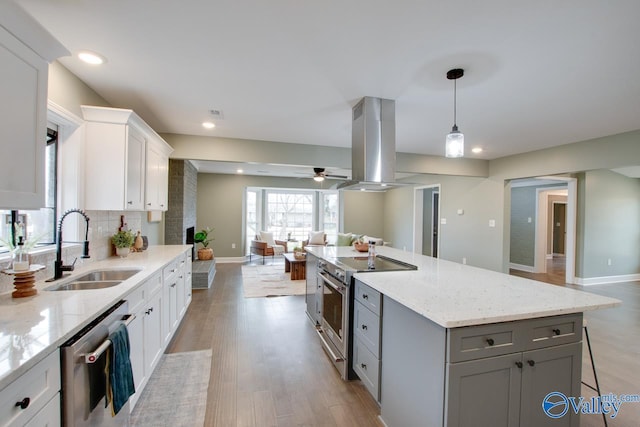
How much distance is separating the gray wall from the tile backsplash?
777 centimetres

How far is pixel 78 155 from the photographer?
93.0 inches

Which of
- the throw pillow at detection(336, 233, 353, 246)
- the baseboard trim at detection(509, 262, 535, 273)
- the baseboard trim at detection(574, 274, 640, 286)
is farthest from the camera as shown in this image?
the baseboard trim at detection(509, 262, 535, 273)

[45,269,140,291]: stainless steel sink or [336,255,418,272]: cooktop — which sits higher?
[336,255,418,272]: cooktop

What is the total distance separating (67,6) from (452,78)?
2.52m

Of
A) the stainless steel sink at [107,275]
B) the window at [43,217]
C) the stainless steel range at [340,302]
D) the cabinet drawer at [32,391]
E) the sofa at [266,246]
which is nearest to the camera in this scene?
the cabinet drawer at [32,391]

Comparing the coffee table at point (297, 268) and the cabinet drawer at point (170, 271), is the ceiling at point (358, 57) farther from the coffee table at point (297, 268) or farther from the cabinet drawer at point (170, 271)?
the coffee table at point (297, 268)

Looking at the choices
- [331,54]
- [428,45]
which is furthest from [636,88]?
[331,54]

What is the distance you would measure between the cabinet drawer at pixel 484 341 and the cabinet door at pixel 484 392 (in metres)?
0.03

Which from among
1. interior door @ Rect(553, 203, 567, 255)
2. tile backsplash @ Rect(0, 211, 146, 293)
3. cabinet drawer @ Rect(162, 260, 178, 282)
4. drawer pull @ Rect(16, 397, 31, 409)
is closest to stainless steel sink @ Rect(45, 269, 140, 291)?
tile backsplash @ Rect(0, 211, 146, 293)

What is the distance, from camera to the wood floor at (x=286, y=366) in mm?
1973

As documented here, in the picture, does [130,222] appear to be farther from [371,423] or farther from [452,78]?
[452,78]

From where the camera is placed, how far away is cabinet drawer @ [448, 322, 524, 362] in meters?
1.36

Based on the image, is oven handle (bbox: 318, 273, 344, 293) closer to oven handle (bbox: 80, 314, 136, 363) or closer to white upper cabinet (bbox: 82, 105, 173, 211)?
oven handle (bbox: 80, 314, 136, 363)

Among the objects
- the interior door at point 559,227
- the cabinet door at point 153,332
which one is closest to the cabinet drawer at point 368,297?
the cabinet door at point 153,332
